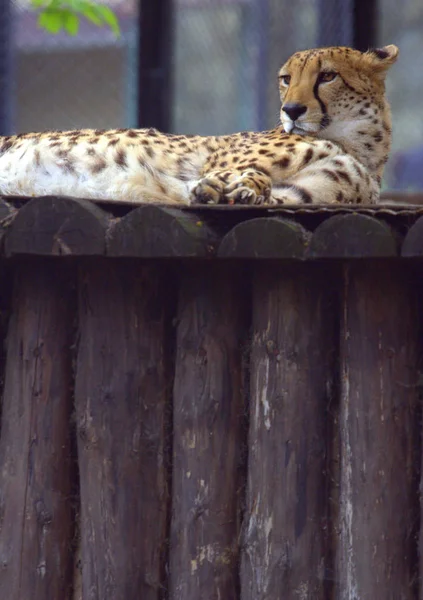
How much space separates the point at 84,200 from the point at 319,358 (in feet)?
2.05

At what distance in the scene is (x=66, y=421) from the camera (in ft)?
8.32

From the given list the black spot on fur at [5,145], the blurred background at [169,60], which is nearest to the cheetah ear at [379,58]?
the blurred background at [169,60]

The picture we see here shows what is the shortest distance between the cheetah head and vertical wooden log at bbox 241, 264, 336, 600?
3.52ft

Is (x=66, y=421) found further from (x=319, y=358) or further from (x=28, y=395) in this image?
(x=319, y=358)

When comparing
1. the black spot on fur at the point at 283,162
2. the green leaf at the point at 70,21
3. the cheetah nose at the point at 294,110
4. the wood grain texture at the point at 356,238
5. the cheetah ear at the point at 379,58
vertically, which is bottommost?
the wood grain texture at the point at 356,238

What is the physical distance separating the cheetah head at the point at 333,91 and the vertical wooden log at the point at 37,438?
1.13 meters

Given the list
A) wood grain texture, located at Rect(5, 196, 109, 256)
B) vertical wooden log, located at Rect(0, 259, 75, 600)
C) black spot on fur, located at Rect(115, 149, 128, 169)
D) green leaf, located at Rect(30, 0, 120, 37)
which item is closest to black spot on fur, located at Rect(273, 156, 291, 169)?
black spot on fur, located at Rect(115, 149, 128, 169)

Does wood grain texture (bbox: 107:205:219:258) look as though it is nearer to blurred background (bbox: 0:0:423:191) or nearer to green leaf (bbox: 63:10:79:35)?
green leaf (bbox: 63:10:79:35)

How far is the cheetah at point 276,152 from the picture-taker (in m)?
3.11

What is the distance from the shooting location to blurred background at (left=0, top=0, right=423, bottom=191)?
4.40m

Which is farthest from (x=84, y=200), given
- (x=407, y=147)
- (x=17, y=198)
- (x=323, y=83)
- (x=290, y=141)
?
(x=407, y=147)

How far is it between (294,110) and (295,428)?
1.28 meters

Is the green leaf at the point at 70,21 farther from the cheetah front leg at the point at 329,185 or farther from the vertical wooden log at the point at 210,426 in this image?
the vertical wooden log at the point at 210,426

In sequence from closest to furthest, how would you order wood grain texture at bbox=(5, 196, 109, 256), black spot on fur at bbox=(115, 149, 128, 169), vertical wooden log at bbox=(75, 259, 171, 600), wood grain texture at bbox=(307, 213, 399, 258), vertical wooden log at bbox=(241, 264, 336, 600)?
wood grain texture at bbox=(307, 213, 399, 258)
wood grain texture at bbox=(5, 196, 109, 256)
vertical wooden log at bbox=(241, 264, 336, 600)
vertical wooden log at bbox=(75, 259, 171, 600)
black spot on fur at bbox=(115, 149, 128, 169)
